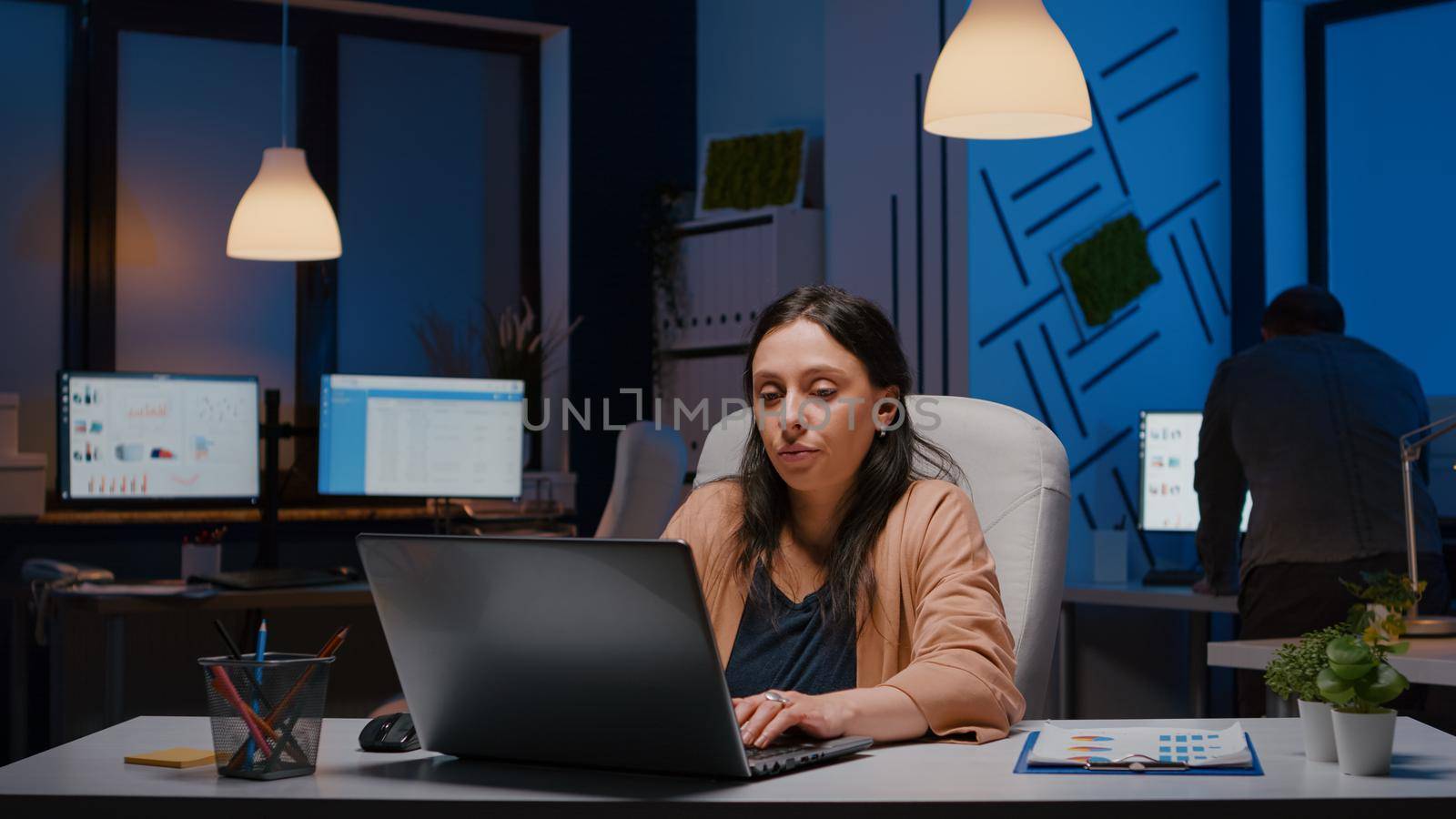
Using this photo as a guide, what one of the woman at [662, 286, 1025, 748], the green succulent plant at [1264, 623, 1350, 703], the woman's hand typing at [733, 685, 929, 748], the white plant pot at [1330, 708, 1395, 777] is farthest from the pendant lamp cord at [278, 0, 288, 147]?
the white plant pot at [1330, 708, 1395, 777]

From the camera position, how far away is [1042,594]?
1886mm

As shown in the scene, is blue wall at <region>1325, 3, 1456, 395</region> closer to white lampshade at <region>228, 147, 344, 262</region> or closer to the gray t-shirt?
the gray t-shirt

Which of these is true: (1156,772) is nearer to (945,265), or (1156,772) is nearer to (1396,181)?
(945,265)

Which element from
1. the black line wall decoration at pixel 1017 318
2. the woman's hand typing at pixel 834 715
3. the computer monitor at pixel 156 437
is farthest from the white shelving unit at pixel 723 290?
the woman's hand typing at pixel 834 715

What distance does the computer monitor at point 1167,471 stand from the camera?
4.57m

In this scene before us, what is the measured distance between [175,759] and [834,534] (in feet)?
2.57

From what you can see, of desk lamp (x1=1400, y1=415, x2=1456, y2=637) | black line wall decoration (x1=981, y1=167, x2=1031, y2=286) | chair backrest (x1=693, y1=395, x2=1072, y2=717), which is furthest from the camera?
black line wall decoration (x1=981, y1=167, x2=1031, y2=286)

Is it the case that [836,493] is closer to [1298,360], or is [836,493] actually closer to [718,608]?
[718,608]

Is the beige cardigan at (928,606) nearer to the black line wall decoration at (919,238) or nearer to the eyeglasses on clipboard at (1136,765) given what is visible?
the eyeglasses on clipboard at (1136,765)

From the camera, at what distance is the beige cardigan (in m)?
1.48

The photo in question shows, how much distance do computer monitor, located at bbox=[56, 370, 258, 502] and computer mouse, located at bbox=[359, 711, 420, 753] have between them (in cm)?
248

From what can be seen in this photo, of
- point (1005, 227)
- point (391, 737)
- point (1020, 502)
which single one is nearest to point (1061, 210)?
point (1005, 227)

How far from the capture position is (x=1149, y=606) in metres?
4.20

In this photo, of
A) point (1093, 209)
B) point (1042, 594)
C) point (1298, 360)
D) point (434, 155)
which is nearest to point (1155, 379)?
point (1093, 209)
